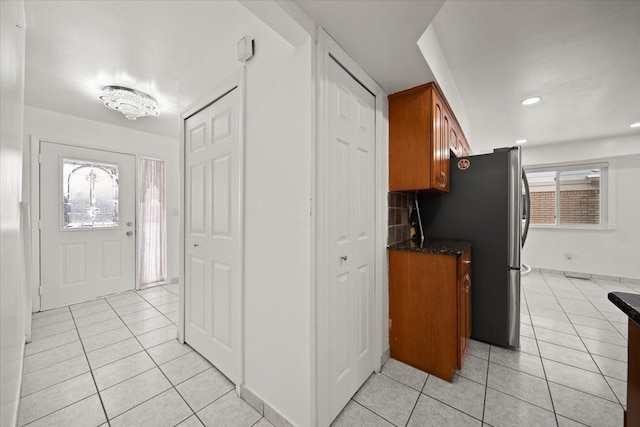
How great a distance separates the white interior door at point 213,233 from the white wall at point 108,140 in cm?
41

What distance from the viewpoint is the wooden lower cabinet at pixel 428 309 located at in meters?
1.67

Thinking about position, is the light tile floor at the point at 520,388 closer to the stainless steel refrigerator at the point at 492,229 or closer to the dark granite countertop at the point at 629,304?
the stainless steel refrigerator at the point at 492,229

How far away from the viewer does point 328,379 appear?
1.30 metres

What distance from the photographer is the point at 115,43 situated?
185cm

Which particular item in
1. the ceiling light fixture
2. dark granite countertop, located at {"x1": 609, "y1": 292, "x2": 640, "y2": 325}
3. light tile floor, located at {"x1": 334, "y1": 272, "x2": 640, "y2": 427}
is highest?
the ceiling light fixture

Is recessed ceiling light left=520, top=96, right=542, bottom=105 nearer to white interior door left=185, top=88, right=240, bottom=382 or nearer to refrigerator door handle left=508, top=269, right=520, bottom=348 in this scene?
refrigerator door handle left=508, top=269, right=520, bottom=348

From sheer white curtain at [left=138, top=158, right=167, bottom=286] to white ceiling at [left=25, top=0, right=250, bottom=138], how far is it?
1.33m

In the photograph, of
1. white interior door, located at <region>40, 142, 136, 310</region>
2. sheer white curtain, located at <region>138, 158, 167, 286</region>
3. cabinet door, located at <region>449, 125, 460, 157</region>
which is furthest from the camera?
sheer white curtain, located at <region>138, 158, 167, 286</region>

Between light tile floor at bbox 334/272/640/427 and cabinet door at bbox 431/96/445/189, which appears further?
cabinet door at bbox 431/96/445/189

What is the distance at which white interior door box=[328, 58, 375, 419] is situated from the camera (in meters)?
1.39

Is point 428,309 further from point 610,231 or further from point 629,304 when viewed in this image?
point 610,231

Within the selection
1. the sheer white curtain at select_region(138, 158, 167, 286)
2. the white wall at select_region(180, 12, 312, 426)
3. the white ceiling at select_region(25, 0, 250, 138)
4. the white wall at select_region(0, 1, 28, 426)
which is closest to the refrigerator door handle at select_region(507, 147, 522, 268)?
the white wall at select_region(180, 12, 312, 426)

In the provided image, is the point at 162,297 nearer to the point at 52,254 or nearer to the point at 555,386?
the point at 52,254

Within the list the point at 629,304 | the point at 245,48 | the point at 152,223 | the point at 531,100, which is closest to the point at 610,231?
the point at 531,100
